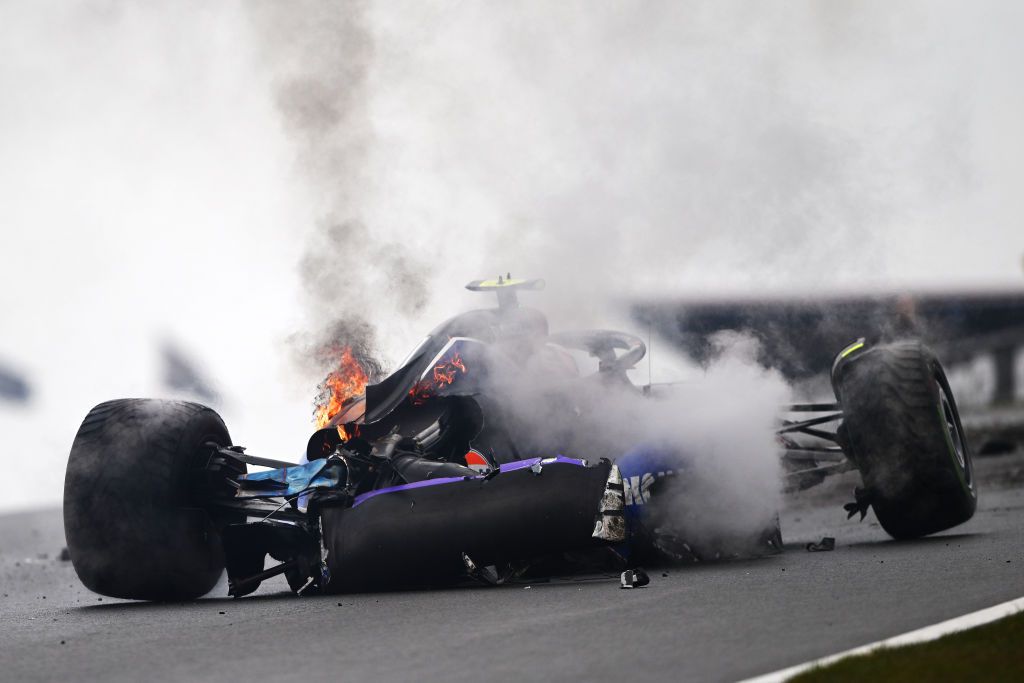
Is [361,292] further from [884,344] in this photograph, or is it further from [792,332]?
[884,344]

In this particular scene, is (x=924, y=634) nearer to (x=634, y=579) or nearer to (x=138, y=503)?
(x=634, y=579)

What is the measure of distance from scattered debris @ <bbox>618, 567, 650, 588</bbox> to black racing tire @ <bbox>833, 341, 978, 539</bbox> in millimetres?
2860

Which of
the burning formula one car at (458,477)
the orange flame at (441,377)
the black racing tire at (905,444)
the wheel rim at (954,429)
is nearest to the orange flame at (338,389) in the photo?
the burning formula one car at (458,477)

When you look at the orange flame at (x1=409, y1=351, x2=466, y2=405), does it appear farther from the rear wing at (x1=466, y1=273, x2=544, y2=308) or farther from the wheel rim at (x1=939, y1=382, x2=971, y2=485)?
the wheel rim at (x1=939, y1=382, x2=971, y2=485)

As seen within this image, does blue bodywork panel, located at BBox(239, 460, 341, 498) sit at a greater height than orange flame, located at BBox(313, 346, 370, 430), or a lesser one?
lesser

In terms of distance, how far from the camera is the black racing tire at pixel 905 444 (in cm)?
997

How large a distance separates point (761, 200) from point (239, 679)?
880 centimetres

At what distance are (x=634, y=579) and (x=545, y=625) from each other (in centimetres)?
166

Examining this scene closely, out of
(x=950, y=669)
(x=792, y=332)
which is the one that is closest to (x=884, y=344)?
(x=792, y=332)

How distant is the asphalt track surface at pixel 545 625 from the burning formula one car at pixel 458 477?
0.28 m

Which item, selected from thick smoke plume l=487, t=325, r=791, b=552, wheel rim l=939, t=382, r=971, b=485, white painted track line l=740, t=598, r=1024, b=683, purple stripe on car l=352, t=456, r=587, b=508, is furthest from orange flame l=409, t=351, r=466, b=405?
white painted track line l=740, t=598, r=1024, b=683

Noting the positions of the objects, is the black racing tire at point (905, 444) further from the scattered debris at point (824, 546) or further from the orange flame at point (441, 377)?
the orange flame at point (441, 377)

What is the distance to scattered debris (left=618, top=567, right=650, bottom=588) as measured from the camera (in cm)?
782

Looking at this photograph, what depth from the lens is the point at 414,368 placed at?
9.88m
